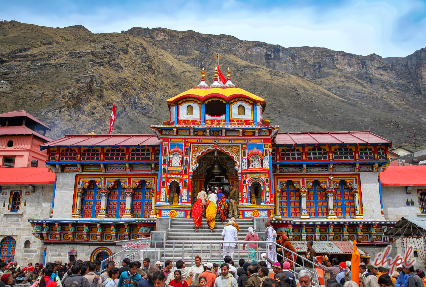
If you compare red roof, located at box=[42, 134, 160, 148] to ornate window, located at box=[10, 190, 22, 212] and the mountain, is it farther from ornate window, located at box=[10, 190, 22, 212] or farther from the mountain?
→ the mountain

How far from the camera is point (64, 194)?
2523cm

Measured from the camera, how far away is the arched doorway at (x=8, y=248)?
84.3 ft

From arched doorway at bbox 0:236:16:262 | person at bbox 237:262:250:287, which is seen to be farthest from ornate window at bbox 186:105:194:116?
arched doorway at bbox 0:236:16:262

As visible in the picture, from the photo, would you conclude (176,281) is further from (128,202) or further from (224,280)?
(128,202)

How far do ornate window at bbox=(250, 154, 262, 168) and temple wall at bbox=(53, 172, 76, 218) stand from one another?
11.8 meters

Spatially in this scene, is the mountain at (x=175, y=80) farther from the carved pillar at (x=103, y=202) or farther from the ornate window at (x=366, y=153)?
the ornate window at (x=366, y=153)

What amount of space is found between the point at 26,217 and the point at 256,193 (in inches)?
608

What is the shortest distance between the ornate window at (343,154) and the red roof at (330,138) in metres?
0.51

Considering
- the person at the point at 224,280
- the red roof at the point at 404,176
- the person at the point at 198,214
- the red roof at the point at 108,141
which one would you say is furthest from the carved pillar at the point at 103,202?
the red roof at the point at 404,176

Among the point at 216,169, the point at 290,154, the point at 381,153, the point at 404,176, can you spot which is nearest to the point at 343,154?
the point at 381,153

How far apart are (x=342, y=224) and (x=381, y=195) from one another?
327 cm

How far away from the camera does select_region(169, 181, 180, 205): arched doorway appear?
22.8 meters

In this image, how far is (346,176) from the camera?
24.6m

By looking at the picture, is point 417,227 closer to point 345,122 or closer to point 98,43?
point 345,122
